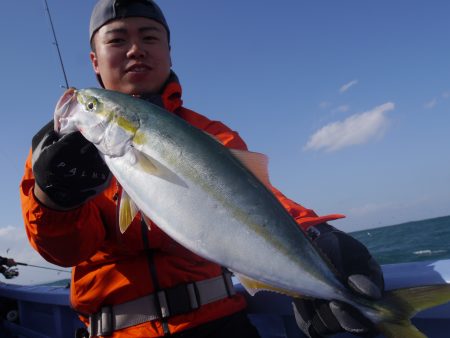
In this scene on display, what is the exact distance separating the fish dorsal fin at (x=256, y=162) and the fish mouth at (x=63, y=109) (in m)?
1.13

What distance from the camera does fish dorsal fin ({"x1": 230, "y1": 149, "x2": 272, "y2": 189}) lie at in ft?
6.74

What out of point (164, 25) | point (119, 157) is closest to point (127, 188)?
point (119, 157)

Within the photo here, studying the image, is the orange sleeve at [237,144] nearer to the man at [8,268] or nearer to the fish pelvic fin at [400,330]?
the fish pelvic fin at [400,330]

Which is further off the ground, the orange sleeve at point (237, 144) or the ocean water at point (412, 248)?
the orange sleeve at point (237, 144)

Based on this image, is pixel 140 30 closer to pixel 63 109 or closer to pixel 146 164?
pixel 63 109

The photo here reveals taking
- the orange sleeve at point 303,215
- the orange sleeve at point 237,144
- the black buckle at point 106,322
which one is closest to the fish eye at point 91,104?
the orange sleeve at point 237,144

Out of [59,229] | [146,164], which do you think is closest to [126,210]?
[146,164]

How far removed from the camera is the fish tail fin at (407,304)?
1.90 metres

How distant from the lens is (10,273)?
9586mm

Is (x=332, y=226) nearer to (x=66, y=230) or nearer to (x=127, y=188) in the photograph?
(x=127, y=188)

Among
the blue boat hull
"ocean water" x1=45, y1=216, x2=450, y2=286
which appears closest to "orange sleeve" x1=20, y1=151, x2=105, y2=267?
the blue boat hull

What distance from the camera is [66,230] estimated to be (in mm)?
2092

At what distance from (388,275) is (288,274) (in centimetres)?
180

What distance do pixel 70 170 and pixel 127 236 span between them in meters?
0.77
